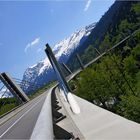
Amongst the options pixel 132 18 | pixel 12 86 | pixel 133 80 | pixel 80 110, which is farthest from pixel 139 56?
pixel 132 18

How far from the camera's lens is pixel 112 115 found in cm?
506

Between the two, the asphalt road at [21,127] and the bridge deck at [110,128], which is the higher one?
the asphalt road at [21,127]

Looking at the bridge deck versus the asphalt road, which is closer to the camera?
the bridge deck

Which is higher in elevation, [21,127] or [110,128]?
[21,127]

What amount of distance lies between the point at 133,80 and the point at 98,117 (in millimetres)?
66601

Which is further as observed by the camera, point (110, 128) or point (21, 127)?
point (21, 127)

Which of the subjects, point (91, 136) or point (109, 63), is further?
point (109, 63)

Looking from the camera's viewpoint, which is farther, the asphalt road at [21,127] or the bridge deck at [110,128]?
the asphalt road at [21,127]

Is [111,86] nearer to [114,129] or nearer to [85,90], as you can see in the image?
[85,90]

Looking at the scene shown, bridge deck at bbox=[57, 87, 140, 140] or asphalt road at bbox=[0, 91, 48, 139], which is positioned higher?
asphalt road at bbox=[0, 91, 48, 139]

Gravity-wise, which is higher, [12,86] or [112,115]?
[12,86]

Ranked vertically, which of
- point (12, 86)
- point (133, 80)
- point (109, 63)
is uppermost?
point (12, 86)

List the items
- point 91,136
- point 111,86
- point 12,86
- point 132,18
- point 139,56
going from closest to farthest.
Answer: point 91,136
point 12,86
point 111,86
point 139,56
point 132,18

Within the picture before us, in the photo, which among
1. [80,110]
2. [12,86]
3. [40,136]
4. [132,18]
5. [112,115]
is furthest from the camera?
[132,18]
